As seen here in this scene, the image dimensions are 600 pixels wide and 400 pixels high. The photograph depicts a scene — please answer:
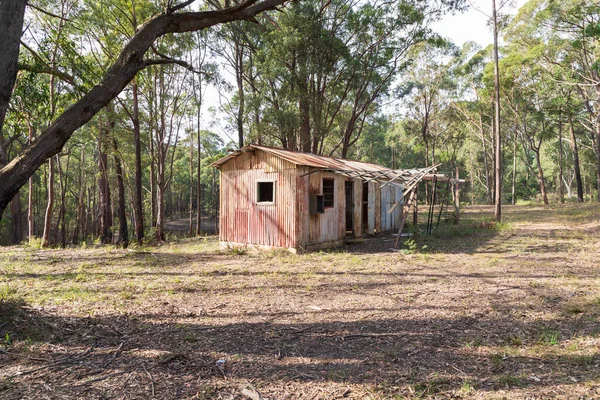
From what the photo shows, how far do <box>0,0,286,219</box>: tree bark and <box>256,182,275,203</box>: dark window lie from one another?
23.9ft

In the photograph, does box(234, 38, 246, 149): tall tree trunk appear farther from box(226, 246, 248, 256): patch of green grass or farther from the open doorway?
box(226, 246, 248, 256): patch of green grass

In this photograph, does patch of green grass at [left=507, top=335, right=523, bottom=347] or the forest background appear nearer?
patch of green grass at [left=507, top=335, right=523, bottom=347]

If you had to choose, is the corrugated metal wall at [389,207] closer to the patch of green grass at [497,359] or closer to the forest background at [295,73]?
the forest background at [295,73]

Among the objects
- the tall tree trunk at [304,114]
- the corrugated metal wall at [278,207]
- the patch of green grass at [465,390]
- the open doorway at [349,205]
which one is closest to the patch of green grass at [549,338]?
the patch of green grass at [465,390]

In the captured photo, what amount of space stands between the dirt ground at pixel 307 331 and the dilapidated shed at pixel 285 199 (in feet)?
8.68

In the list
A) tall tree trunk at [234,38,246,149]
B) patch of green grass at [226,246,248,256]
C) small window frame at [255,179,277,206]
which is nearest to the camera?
small window frame at [255,179,277,206]

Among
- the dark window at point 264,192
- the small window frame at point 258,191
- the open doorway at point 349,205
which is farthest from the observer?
the open doorway at point 349,205

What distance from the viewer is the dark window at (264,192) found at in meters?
12.1

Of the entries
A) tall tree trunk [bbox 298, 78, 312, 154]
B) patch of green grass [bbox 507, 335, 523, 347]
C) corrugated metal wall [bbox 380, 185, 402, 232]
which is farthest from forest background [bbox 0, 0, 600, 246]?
patch of green grass [bbox 507, 335, 523, 347]

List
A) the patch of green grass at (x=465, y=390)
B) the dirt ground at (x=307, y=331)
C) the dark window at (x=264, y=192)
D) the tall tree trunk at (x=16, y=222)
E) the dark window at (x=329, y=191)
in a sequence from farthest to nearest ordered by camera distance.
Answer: the tall tree trunk at (x=16, y=222)
the dark window at (x=329, y=191)
the dark window at (x=264, y=192)
the dirt ground at (x=307, y=331)
the patch of green grass at (x=465, y=390)

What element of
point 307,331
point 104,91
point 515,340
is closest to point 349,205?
point 307,331

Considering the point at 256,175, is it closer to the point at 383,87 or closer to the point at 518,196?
the point at 383,87

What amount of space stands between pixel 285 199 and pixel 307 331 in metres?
6.98

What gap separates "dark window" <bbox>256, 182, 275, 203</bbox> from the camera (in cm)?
1213
